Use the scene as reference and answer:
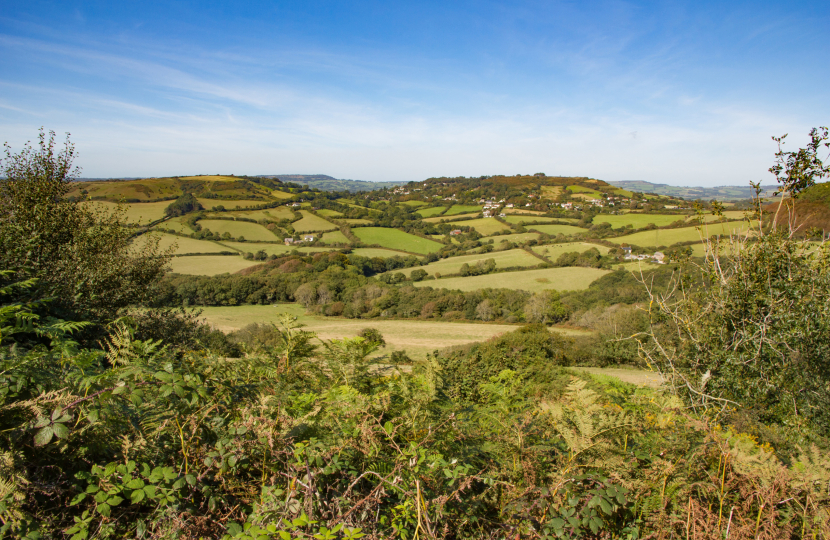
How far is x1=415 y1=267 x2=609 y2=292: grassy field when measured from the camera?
4803cm

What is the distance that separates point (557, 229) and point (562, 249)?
995 centimetres

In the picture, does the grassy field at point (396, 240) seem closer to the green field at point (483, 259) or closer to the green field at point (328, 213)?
the green field at point (483, 259)

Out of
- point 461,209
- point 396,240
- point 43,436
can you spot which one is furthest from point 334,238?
point 43,436

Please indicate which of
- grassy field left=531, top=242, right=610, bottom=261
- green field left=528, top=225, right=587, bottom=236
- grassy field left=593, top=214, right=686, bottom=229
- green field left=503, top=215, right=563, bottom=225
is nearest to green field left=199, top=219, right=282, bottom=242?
green field left=503, top=215, right=563, bottom=225

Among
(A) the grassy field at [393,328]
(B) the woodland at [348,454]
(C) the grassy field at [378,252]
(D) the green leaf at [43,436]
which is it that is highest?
(D) the green leaf at [43,436]

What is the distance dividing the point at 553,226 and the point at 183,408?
2886 inches

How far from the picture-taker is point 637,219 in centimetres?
6375

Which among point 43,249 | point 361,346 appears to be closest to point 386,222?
point 43,249

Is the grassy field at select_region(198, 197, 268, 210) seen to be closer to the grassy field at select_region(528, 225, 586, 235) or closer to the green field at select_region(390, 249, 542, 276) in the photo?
the green field at select_region(390, 249, 542, 276)

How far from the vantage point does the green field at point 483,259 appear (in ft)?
187

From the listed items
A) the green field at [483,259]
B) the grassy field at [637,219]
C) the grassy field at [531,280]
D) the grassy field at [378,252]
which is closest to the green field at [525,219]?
the grassy field at [637,219]

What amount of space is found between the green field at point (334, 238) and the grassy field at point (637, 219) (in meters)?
43.3

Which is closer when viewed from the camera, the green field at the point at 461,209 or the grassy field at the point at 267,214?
the grassy field at the point at 267,214

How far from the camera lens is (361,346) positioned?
489 cm
